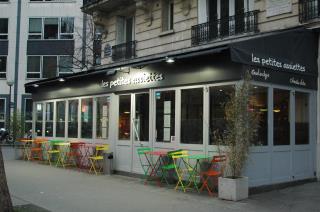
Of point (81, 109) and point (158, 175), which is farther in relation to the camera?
point (81, 109)

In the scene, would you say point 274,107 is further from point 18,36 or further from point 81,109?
point 18,36

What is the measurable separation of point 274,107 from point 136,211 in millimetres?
4732

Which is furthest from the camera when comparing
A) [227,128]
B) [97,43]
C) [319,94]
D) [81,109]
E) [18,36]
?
[18,36]

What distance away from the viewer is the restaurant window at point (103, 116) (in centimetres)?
1534

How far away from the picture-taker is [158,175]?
41.8ft

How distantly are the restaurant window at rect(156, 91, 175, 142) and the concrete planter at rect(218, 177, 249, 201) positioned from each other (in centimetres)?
303

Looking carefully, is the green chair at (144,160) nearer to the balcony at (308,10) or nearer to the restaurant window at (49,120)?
the balcony at (308,10)

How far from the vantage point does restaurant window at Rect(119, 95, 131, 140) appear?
46.9ft

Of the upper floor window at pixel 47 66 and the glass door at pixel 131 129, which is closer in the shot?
the glass door at pixel 131 129

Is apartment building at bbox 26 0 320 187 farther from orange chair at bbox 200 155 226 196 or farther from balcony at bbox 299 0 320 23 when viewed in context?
orange chair at bbox 200 155 226 196

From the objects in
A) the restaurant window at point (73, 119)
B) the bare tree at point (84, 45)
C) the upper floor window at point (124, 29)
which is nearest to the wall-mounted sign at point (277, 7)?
the upper floor window at point (124, 29)

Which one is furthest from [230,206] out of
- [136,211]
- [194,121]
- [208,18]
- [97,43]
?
[97,43]

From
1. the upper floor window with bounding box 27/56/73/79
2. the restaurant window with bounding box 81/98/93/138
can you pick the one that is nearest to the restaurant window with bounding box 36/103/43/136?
the restaurant window with bounding box 81/98/93/138

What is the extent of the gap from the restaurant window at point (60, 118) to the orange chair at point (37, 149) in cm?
81
